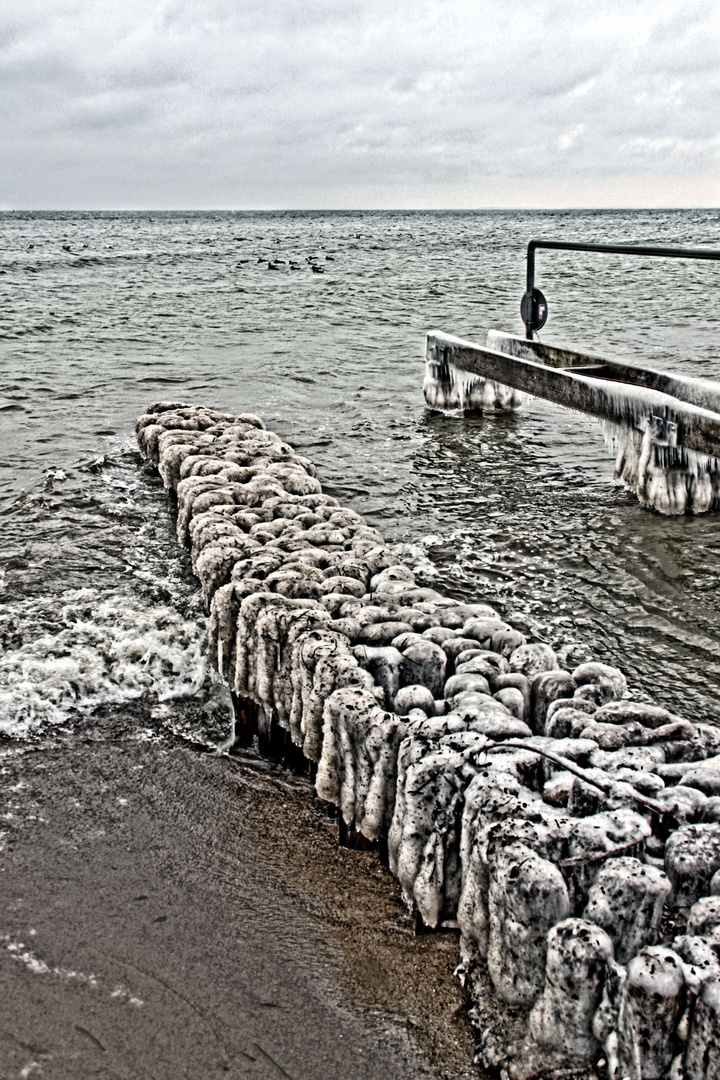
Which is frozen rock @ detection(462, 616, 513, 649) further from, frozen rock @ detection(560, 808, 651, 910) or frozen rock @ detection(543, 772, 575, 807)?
frozen rock @ detection(560, 808, 651, 910)

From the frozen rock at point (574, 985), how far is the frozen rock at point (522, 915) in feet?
0.25

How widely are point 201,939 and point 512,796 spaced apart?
3.59 feet

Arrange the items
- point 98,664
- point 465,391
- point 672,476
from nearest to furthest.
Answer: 1. point 98,664
2. point 672,476
3. point 465,391

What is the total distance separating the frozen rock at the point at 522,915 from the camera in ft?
7.54

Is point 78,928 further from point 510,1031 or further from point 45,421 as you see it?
point 45,421

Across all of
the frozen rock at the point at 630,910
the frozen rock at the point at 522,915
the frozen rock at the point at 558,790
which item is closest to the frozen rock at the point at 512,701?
the frozen rock at the point at 558,790

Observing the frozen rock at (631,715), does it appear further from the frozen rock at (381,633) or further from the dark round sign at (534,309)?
the dark round sign at (534,309)

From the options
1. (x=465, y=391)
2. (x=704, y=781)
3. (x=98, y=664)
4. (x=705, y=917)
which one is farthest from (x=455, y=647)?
(x=465, y=391)

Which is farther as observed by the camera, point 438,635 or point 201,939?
point 438,635

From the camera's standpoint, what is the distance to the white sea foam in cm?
414

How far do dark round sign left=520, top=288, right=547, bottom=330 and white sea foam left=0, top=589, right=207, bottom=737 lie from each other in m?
6.10

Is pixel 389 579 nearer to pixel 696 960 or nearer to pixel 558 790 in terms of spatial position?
pixel 558 790

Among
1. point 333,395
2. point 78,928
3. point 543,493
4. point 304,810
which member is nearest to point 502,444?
point 543,493

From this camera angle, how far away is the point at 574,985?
7.05 feet
